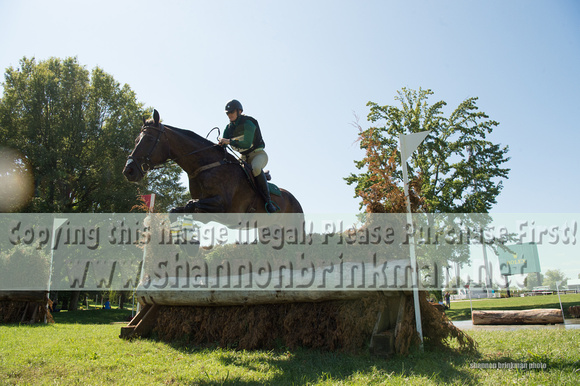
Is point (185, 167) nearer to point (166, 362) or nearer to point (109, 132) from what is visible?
point (166, 362)

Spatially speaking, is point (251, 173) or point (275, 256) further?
point (251, 173)

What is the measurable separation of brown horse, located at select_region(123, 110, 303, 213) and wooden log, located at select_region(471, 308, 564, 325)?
885 cm

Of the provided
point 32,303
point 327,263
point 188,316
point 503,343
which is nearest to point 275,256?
point 327,263

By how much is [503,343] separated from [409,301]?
6.22ft

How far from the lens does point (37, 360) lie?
13.5 ft

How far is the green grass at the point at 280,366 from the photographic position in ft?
10.4

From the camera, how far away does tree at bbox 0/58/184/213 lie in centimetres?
2122

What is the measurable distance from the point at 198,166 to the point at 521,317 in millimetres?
10184

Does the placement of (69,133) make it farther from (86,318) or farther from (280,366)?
(280,366)

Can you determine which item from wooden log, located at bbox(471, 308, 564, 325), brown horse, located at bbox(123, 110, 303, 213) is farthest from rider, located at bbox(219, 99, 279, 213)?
wooden log, located at bbox(471, 308, 564, 325)

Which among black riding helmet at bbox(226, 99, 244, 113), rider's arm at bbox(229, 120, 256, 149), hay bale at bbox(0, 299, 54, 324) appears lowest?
hay bale at bbox(0, 299, 54, 324)

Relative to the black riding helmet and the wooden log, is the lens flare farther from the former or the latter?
the wooden log

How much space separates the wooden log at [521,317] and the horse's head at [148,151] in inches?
410

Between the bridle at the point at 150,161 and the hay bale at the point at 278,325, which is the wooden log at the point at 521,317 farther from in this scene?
the bridle at the point at 150,161
